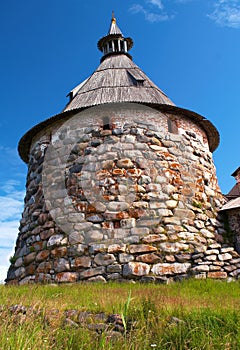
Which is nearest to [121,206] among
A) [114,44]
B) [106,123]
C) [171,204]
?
[171,204]

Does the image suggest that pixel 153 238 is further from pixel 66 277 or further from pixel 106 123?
pixel 106 123

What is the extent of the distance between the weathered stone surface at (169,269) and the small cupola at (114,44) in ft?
26.7

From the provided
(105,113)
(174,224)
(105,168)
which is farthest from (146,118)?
(174,224)

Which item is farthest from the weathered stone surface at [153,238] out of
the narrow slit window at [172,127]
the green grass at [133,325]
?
the narrow slit window at [172,127]

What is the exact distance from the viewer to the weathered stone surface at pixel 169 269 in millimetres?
6821

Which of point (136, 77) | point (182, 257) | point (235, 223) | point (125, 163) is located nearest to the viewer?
point (182, 257)

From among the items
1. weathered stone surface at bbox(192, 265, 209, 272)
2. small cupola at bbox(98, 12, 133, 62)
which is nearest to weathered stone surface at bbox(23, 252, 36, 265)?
weathered stone surface at bbox(192, 265, 209, 272)

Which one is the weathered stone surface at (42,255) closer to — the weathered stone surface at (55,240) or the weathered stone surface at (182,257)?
the weathered stone surface at (55,240)

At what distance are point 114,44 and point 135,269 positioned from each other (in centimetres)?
885

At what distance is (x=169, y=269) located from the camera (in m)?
6.88

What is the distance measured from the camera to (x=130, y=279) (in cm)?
672

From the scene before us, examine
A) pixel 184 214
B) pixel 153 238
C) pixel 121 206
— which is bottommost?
pixel 153 238

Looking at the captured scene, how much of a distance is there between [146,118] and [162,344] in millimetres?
6161

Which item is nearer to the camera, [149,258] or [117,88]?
[149,258]
